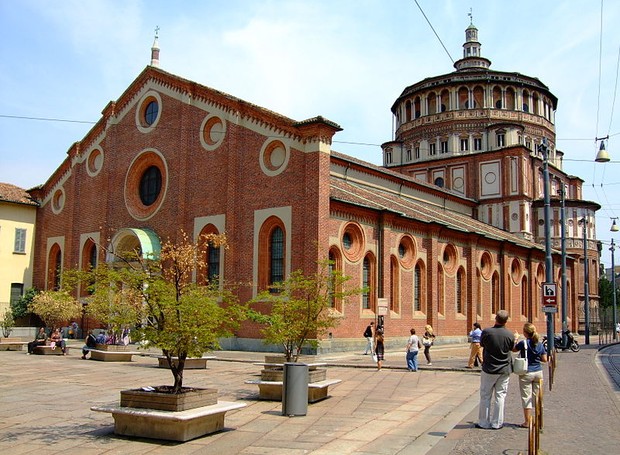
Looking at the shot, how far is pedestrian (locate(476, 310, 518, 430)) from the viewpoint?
970 centimetres

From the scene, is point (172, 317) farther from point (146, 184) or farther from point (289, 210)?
point (146, 184)

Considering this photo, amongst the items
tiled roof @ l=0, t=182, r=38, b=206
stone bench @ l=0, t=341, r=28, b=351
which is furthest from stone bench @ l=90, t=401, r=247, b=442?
tiled roof @ l=0, t=182, r=38, b=206

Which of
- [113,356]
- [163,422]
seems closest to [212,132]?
[113,356]

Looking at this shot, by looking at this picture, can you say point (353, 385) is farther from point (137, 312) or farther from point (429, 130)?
point (429, 130)

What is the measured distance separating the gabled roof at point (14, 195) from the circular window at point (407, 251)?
23.2 meters

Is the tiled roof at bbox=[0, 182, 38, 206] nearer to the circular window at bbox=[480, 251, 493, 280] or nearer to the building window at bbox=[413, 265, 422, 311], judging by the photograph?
the building window at bbox=[413, 265, 422, 311]

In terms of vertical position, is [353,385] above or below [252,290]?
below

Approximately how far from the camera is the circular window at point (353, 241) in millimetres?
27438

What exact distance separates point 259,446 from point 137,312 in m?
3.06

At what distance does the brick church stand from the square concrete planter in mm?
8012

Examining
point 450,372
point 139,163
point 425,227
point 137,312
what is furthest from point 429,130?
point 137,312

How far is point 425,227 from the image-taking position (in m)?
33.1

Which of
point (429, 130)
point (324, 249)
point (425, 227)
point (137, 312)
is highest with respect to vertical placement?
point (429, 130)

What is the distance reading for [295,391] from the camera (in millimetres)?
11141
